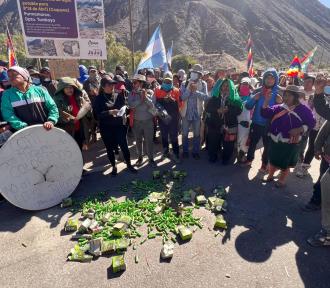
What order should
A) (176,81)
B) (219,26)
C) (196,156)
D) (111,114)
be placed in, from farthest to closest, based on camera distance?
(219,26)
(176,81)
(196,156)
(111,114)

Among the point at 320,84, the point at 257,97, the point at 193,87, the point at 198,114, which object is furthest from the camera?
the point at 198,114

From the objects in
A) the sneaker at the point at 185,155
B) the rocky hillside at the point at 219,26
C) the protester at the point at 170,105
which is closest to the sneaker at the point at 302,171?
the sneaker at the point at 185,155

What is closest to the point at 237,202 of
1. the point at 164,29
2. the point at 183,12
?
the point at 164,29

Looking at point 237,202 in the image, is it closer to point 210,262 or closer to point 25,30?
point 210,262

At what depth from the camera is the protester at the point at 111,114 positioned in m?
5.21

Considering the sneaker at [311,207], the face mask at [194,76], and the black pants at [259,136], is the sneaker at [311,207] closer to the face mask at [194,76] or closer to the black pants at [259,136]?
the black pants at [259,136]

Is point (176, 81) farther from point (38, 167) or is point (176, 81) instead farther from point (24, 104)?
point (38, 167)

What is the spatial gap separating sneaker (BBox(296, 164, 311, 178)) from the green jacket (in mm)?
4994

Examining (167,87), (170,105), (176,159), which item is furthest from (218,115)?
(176,159)

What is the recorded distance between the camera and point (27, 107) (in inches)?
171

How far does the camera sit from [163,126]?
6414mm

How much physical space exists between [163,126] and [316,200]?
3.48m

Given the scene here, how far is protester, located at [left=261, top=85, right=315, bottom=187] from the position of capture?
4.62 metres

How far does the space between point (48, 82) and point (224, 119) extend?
460 cm
